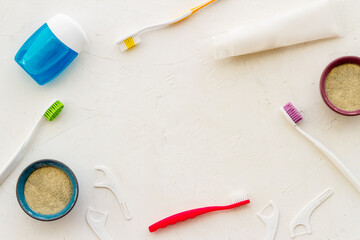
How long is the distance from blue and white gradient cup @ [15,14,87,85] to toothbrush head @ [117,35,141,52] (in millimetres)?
78

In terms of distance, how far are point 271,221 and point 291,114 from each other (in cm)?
23

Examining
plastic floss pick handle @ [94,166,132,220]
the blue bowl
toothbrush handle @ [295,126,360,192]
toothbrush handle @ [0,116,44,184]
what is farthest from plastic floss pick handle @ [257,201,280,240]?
toothbrush handle @ [0,116,44,184]

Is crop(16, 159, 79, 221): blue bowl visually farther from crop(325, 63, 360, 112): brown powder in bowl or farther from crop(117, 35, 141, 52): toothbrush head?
crop(325, 63, 360, 112): brown powder in bowl

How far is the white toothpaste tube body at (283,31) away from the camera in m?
0.93

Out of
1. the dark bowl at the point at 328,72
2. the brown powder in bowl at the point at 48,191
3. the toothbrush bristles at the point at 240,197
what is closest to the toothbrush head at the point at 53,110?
the brown powder in bowl at the point at 48,191

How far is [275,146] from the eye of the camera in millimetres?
959

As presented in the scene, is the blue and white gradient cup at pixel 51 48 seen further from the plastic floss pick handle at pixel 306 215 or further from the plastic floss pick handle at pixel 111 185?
the plastic floss pick handle at pixel 306 215

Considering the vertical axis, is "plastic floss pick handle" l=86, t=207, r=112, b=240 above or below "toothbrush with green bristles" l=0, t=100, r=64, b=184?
below

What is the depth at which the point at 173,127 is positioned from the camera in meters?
0.96

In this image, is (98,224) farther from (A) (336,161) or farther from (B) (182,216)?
(A) (336,161)

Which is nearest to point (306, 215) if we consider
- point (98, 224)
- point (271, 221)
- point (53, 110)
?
point (271, 221)

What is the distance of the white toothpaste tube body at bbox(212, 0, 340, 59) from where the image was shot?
93 cm

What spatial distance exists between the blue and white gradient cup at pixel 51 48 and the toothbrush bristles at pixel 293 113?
1.43 ft

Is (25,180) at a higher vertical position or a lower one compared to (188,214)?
higher
